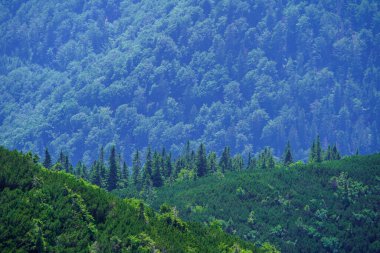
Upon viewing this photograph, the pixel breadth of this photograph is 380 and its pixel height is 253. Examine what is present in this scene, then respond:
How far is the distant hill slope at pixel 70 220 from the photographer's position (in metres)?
93.4

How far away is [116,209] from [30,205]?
39.4 ft

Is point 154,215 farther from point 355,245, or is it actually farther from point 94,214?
point 355,245

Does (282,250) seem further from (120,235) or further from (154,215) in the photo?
(120,235)

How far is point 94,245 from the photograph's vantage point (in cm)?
9806

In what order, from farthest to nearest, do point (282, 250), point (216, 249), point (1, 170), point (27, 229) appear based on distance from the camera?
point (282, 250)
point (216, 249)
point (1, 170)
point (27, 229)

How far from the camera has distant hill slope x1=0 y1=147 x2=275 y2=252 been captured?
9338 centimetres

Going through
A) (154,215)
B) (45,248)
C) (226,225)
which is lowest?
(45,248)

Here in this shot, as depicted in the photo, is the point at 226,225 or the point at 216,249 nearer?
the point at 216,249

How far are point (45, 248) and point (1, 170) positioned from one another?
12.2 metres

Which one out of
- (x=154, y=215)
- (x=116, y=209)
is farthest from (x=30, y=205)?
(x=154, y=215)

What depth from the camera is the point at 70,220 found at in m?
100

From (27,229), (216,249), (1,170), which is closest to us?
(27,229)

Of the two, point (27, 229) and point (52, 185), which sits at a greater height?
point (52, 185)

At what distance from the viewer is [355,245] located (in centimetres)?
19300
